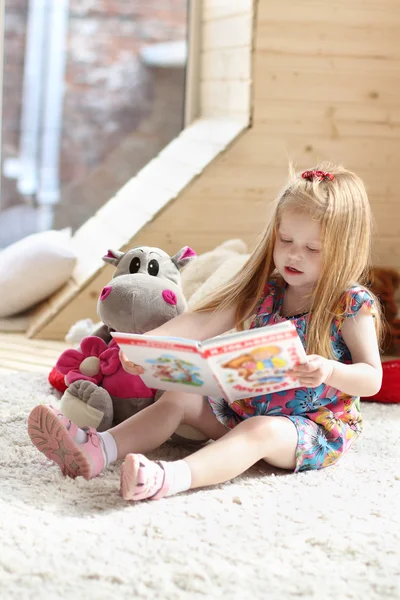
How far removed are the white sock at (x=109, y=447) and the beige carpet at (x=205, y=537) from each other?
0.03 m

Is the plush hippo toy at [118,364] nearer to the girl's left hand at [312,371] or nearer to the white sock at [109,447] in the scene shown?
the white sock at [109,447]

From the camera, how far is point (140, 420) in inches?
57.4

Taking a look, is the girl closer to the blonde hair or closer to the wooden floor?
the blonde hair

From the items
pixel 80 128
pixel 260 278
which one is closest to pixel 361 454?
pixel 260 278

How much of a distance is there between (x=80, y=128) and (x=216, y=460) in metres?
2.10

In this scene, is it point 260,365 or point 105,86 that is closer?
point 260,365

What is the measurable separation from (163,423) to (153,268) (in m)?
0.40

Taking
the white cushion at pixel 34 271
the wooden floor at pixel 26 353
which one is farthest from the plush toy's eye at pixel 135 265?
the white cushion at pixel 34 271

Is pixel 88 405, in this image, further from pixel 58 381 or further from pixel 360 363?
pixel 360 363

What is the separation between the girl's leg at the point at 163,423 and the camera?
1.44 metres

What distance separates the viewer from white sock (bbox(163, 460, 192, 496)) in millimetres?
1286

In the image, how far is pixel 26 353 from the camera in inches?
94.5

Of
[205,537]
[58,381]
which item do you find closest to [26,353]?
[58,381]

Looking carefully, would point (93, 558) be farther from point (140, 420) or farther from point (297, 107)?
point (297, 107)
